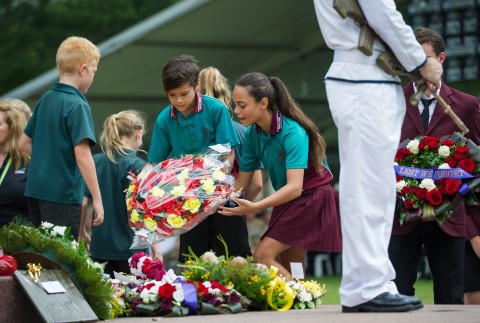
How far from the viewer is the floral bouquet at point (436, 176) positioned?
6785 mm

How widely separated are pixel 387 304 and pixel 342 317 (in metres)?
0.30

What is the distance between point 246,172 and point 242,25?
10.3 meters

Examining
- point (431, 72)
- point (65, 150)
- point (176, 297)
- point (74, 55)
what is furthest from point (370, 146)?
point (74, 55)

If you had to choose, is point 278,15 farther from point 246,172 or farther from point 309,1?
point 246,172

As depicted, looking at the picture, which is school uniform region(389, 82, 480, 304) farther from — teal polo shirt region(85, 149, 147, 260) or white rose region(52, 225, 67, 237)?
teal polo shirt region(85, 149, 147, 260)

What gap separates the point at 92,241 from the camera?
340 inches

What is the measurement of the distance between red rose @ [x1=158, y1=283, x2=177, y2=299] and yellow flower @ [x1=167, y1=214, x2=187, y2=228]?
1.45ft

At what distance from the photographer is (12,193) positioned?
8.62m

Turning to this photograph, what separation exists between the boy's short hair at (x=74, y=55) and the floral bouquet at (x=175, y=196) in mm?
943

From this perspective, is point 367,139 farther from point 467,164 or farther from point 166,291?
point 166,291

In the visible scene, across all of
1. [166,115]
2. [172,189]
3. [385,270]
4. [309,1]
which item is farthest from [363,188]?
[309,1]

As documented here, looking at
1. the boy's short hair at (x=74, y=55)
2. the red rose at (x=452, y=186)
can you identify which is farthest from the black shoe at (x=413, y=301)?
the boy's short hair at (x=74, y=55)

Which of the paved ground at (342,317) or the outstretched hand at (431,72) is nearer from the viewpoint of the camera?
the paved ground at (342,317)

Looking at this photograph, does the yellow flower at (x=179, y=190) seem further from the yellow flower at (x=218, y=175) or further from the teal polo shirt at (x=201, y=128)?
the teal polo shirt at (x=201, y=128)
